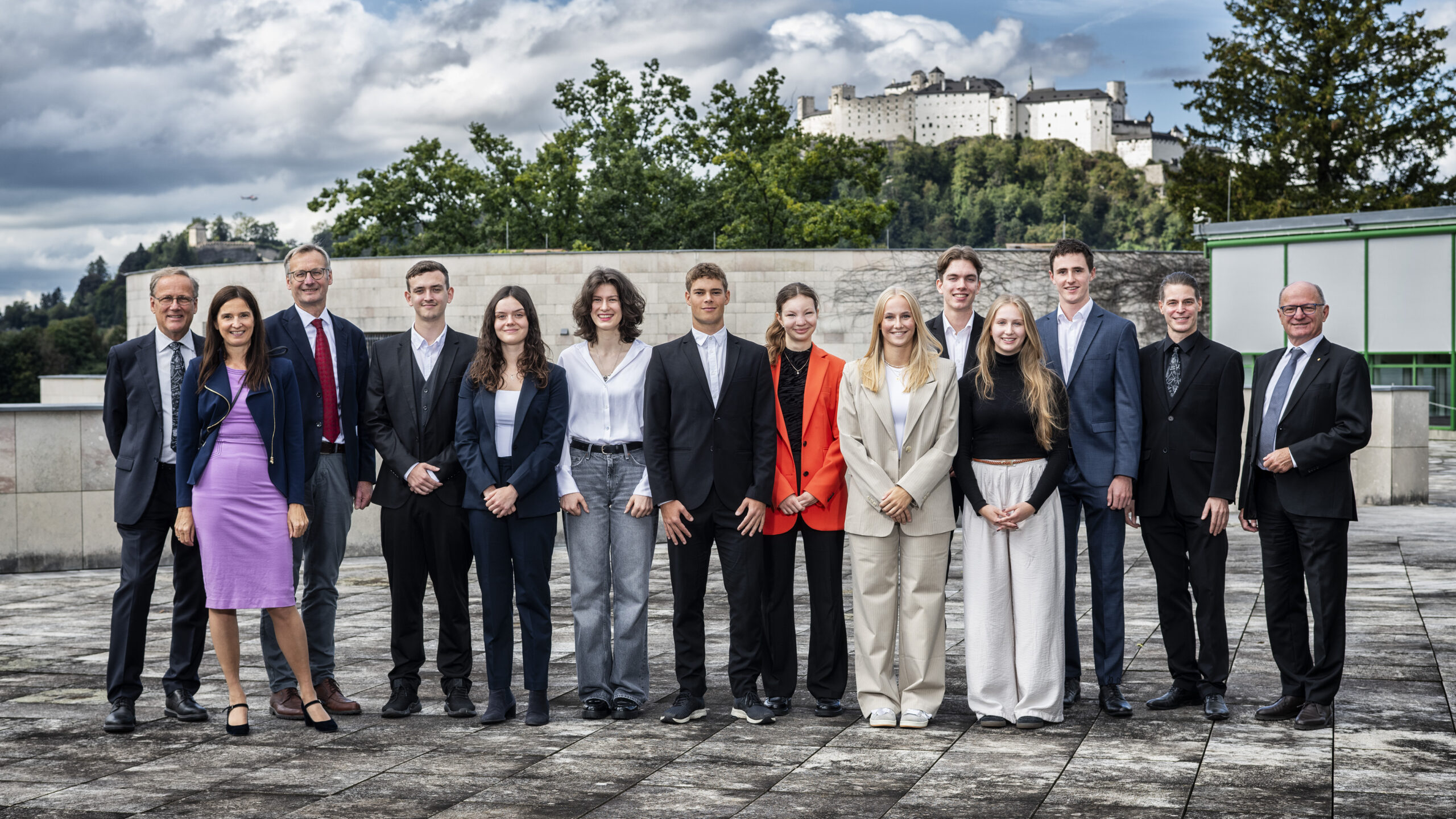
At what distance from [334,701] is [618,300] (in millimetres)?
2006

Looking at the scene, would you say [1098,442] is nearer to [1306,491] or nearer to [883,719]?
[1306,491]

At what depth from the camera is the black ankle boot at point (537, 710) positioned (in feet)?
16.4

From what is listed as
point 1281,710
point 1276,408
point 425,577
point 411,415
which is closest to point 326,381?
point 411,415

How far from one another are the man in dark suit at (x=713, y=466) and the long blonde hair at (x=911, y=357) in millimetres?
416

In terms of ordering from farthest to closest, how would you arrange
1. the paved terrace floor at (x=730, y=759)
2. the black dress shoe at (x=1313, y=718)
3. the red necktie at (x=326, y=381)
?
the red necktie at (x=326, y=381)
the black dress shoe at (x=1313, y=718)
the paved terrace floor at (x=730, y=759)

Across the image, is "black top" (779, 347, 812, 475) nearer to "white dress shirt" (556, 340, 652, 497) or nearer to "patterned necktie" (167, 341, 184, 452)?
"white dress shirt" (556, 340, 652, 497)

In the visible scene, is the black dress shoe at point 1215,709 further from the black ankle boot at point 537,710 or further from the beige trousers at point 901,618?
the black ankle boot at point 537,710

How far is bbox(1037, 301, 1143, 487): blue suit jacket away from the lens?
17.3ft

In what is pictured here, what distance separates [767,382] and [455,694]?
5.90ft

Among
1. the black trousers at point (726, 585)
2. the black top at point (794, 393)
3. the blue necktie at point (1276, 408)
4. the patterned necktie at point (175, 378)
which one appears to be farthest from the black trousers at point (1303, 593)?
the patterned necktie at point (175, 378)

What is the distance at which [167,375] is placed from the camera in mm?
5293

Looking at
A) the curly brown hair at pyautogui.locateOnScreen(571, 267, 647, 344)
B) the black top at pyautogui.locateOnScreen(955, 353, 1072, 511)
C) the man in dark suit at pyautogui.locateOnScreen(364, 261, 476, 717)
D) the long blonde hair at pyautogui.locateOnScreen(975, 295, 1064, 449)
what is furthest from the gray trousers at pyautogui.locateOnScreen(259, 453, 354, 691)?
the long blonde hair at pyautogui.locateOnScreen(975, 295, 1064, 449)

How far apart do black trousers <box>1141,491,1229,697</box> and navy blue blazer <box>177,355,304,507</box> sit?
137 inches

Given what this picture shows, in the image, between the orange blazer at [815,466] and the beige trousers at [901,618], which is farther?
the orange blazer at [815,466]
